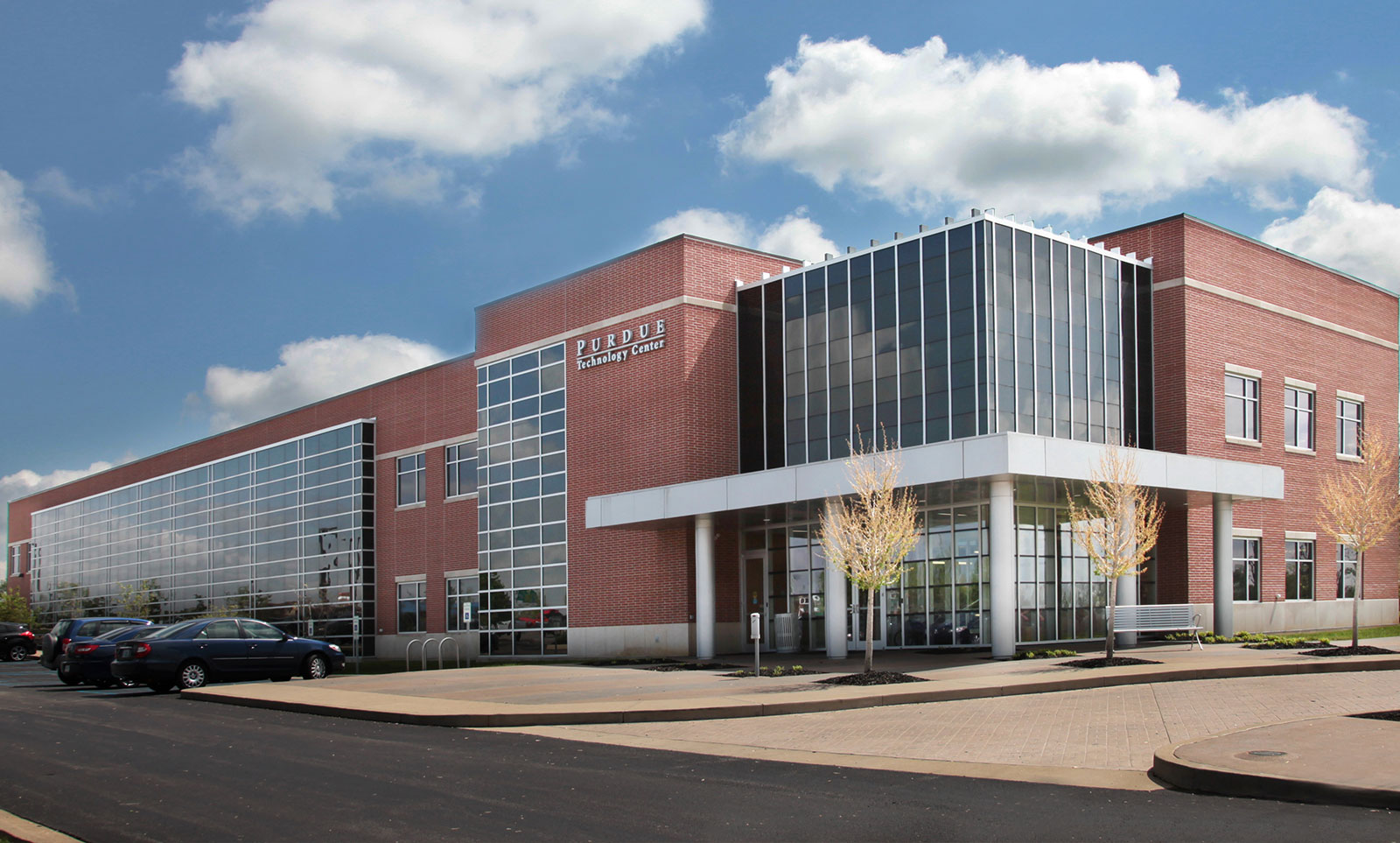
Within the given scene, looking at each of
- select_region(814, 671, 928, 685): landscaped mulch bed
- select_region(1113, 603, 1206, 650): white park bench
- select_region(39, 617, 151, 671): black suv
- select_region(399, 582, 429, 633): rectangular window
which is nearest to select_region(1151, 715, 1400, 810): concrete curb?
select_region(814, 671, 928, 685): landscaped mulch bed

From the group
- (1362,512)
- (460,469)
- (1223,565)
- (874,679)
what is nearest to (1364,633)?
(1362,512)

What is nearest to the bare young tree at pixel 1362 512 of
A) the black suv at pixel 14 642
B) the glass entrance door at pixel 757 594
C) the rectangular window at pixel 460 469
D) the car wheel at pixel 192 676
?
the glass entrance door at pixel 757 594

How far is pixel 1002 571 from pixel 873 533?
353 centimetres

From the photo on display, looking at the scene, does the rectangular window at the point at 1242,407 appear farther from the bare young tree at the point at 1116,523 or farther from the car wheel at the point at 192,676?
the car wheel at the point at 192,676

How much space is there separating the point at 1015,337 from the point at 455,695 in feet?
50.6

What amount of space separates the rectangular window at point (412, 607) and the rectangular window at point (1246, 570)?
91.4 feet

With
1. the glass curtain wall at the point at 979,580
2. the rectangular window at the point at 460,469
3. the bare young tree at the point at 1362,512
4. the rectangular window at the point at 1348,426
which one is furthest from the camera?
the rectangular window at the point at 460,469

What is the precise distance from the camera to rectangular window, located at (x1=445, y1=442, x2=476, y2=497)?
43.7m

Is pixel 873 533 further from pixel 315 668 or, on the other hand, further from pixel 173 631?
pixel 173 631

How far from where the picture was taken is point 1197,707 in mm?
15672

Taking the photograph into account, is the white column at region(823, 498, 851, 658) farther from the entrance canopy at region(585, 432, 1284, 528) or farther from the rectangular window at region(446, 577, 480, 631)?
the rectangular window at region(446, 577, 480, 631)

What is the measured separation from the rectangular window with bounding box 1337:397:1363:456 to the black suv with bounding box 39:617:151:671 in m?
35.3

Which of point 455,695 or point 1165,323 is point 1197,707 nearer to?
point 455,695

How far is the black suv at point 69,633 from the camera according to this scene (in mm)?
30922
